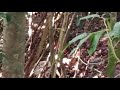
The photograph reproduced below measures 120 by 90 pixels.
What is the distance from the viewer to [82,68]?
2.62m

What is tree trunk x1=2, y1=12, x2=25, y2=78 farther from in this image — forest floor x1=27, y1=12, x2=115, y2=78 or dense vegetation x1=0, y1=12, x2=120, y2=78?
forest floor x1=27, y1=12, x2=115, y2=78

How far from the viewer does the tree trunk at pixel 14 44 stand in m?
0.86

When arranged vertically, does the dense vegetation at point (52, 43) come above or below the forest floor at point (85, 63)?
above

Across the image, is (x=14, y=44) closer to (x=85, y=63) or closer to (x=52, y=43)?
(x=52, y=43)

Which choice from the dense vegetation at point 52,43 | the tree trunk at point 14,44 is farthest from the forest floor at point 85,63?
the tree trunk at point 14,44

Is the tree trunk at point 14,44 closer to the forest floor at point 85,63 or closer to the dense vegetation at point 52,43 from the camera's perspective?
the dense vegetation at point 52,43

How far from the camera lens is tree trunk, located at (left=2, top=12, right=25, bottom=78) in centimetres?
86

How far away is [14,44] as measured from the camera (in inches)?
34.3
